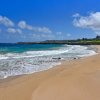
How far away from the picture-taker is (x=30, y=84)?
8.63 meters

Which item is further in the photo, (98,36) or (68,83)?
(98,36)

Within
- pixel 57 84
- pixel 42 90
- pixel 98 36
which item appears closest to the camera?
pixel 42 90

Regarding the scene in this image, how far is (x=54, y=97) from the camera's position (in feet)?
22.1

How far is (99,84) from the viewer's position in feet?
26.7

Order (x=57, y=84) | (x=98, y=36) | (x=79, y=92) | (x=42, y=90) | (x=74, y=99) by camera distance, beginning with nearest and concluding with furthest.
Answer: (x=74, y=99) < (x=79, y=92) < (x=42, y=90) < (x=57, y=84) < (x=98, y=36)

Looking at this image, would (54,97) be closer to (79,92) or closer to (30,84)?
(79,92)

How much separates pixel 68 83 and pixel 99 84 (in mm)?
1096

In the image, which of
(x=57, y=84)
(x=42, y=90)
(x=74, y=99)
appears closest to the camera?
(x=74, y=99)

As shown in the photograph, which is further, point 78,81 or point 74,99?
point 78,81

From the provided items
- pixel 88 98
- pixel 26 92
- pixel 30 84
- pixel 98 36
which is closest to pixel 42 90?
pixel 26 92

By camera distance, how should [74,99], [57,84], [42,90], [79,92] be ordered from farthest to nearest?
[57,84] → [42,90] → [79,92] → [74,99]

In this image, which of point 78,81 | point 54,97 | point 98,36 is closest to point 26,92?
point 54,97

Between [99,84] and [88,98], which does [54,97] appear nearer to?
[88,98]

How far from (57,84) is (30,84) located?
1017mm
